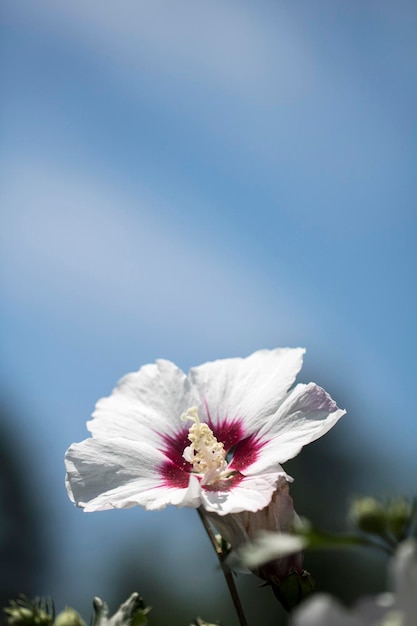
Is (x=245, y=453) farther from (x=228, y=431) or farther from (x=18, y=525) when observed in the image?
(x=18, y=525)

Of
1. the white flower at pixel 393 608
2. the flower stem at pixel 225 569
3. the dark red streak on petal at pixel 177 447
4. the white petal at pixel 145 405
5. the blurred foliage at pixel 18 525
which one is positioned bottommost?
the blurred foliage at pixel 18 525

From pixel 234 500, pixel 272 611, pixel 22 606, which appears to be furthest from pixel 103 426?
pixel 272 611

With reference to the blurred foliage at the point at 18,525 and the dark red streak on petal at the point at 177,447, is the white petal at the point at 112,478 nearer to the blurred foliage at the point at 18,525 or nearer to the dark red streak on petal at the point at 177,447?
the dark red streak on petal at the point at 177,447

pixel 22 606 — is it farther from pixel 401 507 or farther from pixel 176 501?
pixel 401 507

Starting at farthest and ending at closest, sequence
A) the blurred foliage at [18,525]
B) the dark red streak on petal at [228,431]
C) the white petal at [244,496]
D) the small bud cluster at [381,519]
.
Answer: the blurred foliage at [18,525], the dark red streak on petal at [228,431], the white petal at [244,496], the small bud cluster at [381,519]

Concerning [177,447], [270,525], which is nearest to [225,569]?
[270,525]

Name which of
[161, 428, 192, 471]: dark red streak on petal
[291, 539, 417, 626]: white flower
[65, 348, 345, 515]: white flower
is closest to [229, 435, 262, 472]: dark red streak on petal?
[65, 348, 345, 515]: white flower

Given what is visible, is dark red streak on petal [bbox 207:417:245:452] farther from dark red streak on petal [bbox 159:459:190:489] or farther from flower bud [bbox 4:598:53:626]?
flower bud [bbox 4:598:53:626]

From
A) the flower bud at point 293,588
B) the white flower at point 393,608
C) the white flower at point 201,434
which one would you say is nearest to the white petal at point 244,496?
the white flower at point 201,434
